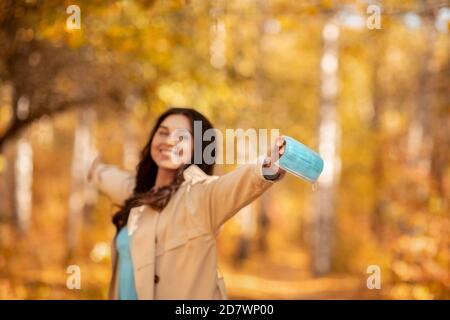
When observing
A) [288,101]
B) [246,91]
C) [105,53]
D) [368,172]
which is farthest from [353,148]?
[105,53]

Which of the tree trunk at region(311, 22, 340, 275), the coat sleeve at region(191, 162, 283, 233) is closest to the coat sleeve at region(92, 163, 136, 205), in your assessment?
the coat sleeve at region(191, 162, 283, 233)

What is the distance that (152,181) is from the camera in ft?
14.6

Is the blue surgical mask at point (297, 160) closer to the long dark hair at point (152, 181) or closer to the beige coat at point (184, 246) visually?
the beige coat at point (184, 246)

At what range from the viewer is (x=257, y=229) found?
69.7 ft

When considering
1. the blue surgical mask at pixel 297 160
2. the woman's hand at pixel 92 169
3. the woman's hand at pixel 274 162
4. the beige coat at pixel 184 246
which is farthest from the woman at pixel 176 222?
the woman's hand at pixel 92 169

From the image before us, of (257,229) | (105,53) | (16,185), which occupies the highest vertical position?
(105,53)

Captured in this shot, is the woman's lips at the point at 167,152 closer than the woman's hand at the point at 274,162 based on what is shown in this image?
No

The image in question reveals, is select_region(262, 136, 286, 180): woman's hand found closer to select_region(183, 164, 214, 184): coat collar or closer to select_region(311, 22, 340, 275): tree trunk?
select_region(183, 164, 214, 184): coat collar

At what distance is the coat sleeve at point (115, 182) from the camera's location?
191 inches

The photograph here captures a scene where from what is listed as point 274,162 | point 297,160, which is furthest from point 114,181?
point 297,160

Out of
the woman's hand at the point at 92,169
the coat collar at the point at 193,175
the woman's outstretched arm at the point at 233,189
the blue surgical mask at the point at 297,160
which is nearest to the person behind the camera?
the blue surgical mask at the point at 297,160

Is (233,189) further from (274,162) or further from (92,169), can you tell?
(92,169)
